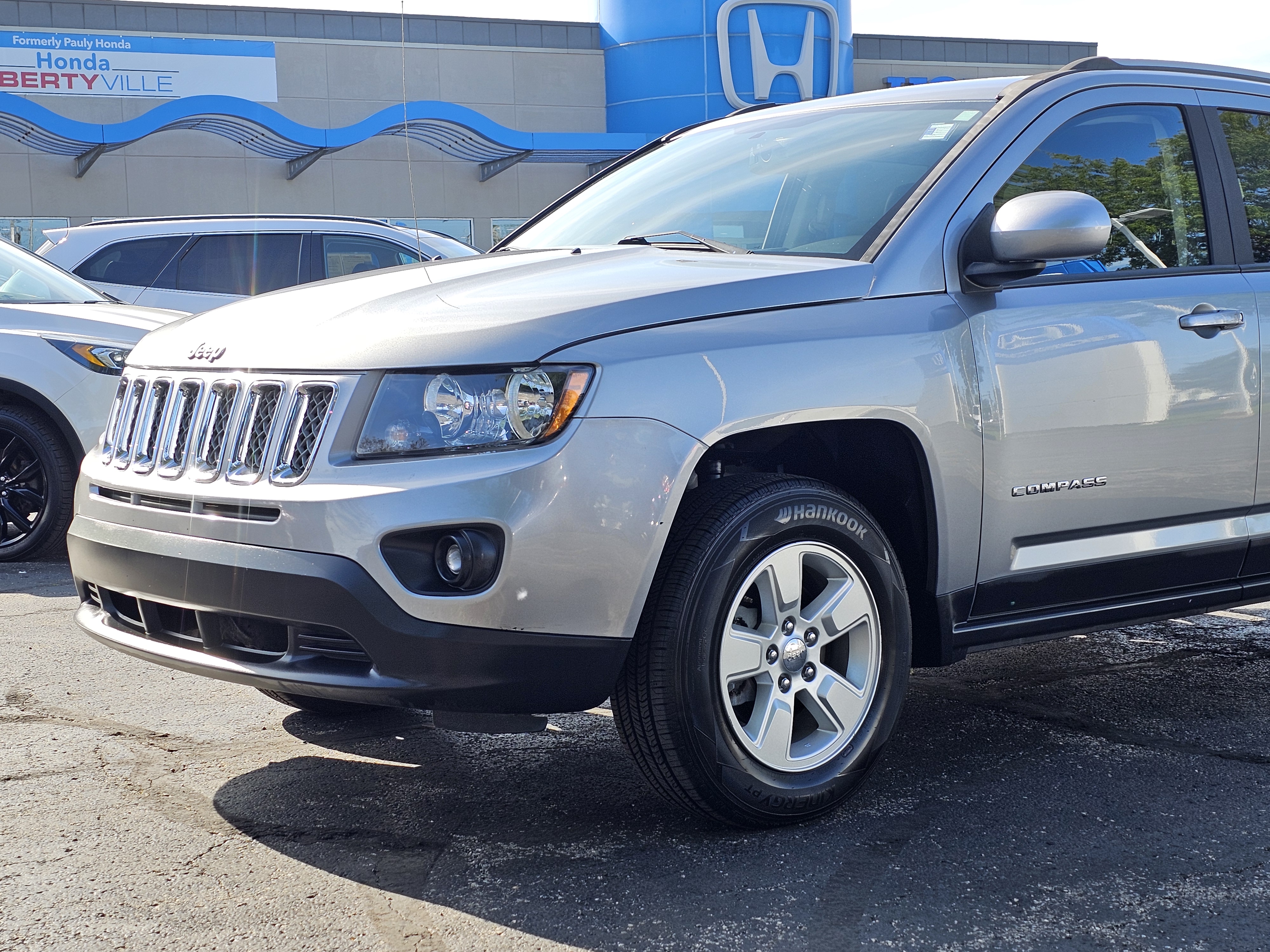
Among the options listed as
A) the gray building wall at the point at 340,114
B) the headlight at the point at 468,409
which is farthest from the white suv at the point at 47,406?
the gray building wall at the point at 340,114

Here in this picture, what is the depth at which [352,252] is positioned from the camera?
10273 millimetres

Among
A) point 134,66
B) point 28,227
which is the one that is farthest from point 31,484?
point 134,66

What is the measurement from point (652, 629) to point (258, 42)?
2449cm

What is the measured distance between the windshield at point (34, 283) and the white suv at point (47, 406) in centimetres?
22

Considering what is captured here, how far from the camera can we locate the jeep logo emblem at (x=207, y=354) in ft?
10.5

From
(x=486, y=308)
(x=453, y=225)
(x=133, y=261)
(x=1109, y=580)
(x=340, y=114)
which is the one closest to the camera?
(x=486, y=308)

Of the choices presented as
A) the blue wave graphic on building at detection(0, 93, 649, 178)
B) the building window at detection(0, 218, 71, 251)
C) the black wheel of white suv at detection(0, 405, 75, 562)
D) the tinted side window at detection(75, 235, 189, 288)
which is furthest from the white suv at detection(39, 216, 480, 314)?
the building window at detection(0, 218, 71, 251)

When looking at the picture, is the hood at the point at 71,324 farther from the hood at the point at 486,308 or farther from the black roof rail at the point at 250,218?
the hood at the point at 486,308

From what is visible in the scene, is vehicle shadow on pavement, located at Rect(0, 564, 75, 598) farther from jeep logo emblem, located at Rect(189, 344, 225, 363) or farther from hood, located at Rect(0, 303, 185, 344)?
jeep logo emblem, located at Rect(189, 344, 225, 363)

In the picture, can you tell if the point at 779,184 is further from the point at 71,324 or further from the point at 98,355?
the point at 71,324

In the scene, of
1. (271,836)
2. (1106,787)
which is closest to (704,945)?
(271,836)

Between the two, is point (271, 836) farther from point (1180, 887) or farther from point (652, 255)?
point (1180, 887)

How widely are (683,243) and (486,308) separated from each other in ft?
3.26

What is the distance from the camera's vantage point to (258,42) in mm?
25078
